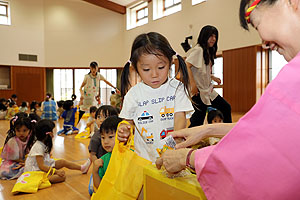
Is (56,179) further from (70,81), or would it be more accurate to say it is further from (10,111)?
(70,81)

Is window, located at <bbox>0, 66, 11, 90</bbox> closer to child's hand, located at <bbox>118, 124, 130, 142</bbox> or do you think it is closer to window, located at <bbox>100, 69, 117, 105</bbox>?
window, located at <bbox>100, 69, 117, 105</bbox>

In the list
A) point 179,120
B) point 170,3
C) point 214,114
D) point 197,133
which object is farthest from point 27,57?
point 197,133

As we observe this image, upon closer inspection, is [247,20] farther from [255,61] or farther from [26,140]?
[255,61]

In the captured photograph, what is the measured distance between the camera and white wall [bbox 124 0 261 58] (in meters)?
8.19

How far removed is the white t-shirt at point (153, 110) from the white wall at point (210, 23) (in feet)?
21.3

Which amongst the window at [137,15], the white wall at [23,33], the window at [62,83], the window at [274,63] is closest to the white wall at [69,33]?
the white wall at [23,33]

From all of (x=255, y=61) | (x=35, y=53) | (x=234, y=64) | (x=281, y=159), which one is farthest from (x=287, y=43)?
(x=35, y=53)

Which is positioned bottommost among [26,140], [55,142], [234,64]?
[55,142]

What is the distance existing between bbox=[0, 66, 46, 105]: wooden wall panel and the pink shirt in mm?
13783

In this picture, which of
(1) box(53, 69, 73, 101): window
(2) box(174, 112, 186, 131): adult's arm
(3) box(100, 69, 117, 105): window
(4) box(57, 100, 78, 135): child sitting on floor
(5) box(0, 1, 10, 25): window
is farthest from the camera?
(3) box(100, 69, 117, 105): window

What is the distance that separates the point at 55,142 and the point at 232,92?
6.68 meters

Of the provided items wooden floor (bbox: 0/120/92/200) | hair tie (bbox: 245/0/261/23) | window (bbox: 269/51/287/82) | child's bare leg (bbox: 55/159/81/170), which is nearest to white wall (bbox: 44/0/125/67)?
window (bbox: 269/51/287/82)

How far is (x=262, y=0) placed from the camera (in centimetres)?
68

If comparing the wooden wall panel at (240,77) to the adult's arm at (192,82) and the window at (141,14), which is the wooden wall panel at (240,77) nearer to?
the window at (141,14)
